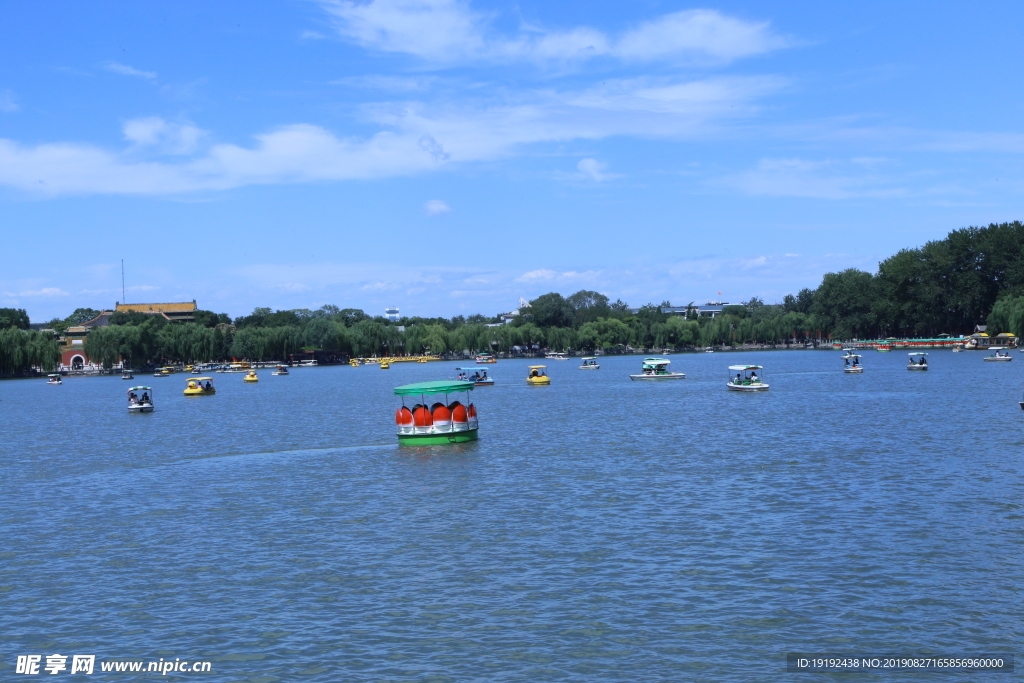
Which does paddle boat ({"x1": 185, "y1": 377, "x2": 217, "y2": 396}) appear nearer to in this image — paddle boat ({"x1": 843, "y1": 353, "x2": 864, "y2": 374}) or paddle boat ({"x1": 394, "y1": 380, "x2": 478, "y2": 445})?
paddle boat ({"x1": 394, "y1": 380, "x2": 478, "y2": 445})

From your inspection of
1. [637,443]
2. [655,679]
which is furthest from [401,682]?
[637,443]

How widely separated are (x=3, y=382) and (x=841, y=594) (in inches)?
5981

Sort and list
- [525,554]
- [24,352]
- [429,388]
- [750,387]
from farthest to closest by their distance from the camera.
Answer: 1. [24,352]
2. [750,387]
3. [429,388]
4. [525,554]

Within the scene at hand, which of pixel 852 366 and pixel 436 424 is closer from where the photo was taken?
pixel 436 424

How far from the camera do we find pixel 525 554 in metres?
20.3

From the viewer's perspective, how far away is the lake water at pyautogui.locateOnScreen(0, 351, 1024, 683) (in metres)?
14.6

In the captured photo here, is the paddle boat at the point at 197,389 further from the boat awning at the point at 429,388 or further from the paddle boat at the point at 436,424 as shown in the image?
the boat awning at the point at 429,388

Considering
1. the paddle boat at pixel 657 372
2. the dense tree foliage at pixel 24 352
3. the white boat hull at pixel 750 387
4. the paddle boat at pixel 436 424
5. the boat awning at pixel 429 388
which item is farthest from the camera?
the dense tree foliage at pixel 24 352

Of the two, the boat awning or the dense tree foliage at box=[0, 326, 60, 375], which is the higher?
the dense tree foliage at box=[0, 326, 60, 375]

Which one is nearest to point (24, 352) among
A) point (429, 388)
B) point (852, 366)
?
point (852, 366)

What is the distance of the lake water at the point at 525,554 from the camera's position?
14.6 m

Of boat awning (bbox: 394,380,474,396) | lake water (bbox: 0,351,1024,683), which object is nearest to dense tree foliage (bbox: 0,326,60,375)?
lake water (bbox: 0,351,1024,683)

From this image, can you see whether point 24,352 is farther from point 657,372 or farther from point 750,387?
point 750,387

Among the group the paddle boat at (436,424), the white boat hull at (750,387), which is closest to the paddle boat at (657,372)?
the white boat hull at (750,387)
